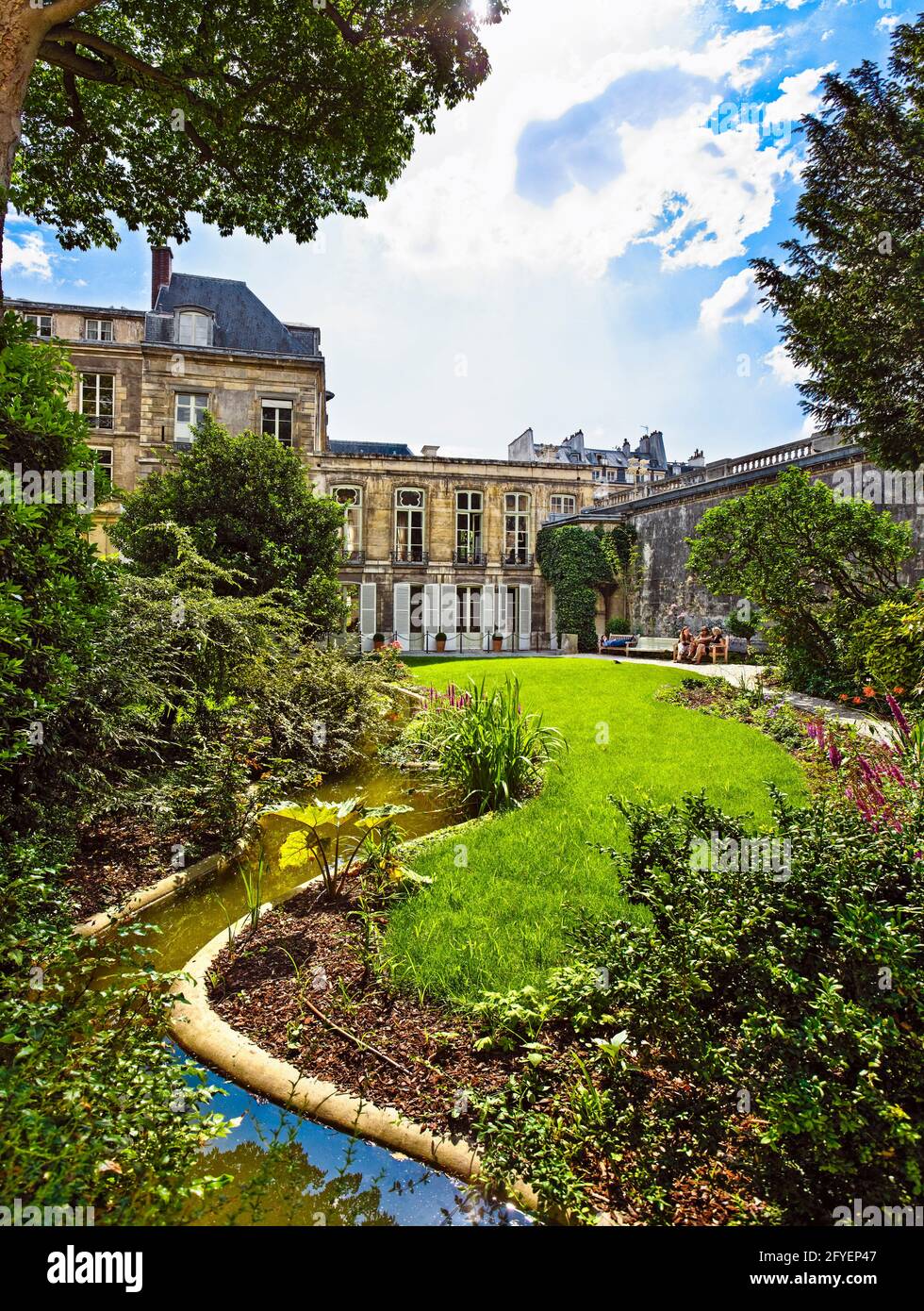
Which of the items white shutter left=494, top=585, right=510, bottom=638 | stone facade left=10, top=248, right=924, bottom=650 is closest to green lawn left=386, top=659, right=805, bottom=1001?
stone facade left=10, top=248, right=924, bottom=650

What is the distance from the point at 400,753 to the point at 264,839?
1835mm

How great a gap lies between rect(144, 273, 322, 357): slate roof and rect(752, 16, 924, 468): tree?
18252mm

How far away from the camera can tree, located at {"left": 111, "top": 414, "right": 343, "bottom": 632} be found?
10.4 meters

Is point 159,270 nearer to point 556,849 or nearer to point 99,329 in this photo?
point 99,329

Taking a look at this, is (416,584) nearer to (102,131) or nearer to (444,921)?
(102,131)

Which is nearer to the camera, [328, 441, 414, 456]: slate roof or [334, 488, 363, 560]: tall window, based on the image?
[334, 488, 363, 560]: tall window

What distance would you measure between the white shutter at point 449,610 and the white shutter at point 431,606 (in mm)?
204

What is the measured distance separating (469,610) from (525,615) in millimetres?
2530

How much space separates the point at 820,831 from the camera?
7.59ft

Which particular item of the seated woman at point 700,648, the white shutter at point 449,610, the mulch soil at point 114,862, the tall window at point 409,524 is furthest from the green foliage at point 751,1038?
the tall window at point 409,524

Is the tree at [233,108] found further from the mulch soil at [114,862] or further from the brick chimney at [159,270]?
the brick chimney at [159,270]

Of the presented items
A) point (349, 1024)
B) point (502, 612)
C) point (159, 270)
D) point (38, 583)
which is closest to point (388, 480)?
point (502, 612)

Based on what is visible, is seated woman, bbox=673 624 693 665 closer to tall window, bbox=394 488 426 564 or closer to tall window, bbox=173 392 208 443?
tall window, bbox=394 488 426 564

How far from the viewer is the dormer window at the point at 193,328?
22062mm
